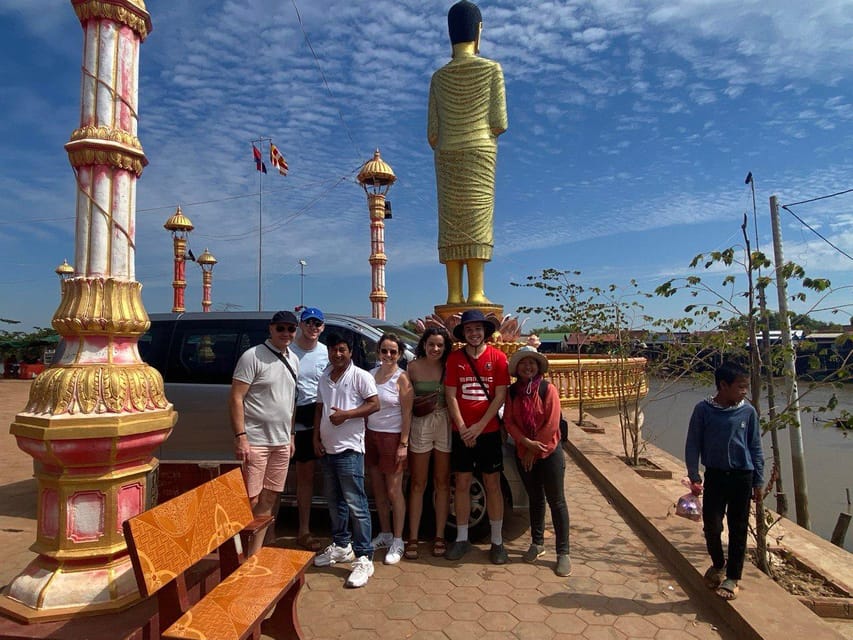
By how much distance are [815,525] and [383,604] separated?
7413 mm

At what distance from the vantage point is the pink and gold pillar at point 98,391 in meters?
2.78

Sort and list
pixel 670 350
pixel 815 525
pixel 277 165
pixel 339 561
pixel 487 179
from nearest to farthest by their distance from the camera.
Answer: pixel 339 561 < pixel 670 350 < pixel 815 525 < pixel 487 179 < pixel 277 165

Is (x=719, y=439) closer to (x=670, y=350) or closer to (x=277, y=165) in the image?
(x=670, y=350)

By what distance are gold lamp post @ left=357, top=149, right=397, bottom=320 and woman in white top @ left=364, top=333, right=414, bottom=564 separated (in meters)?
15.7

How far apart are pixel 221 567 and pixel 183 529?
57 cm

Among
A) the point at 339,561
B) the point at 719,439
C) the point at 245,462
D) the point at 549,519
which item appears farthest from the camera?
the point at 549,519

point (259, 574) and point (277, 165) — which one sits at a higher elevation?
point (277, 165)

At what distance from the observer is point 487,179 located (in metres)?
13.7

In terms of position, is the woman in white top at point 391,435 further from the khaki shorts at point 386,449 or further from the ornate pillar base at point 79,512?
the ornate pillar base at point 79,512

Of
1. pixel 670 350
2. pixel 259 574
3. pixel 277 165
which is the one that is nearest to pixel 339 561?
pixel 259 574

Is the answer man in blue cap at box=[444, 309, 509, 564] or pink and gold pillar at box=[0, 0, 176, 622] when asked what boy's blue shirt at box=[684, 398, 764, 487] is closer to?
man in blue cap at box=[444, 309, 509, 564]

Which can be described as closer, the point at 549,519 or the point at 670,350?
the point at 549,519

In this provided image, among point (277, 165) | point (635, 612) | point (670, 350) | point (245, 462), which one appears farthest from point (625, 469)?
point (277, 165)

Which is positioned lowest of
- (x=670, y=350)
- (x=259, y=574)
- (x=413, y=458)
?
(x=259, y=574)
